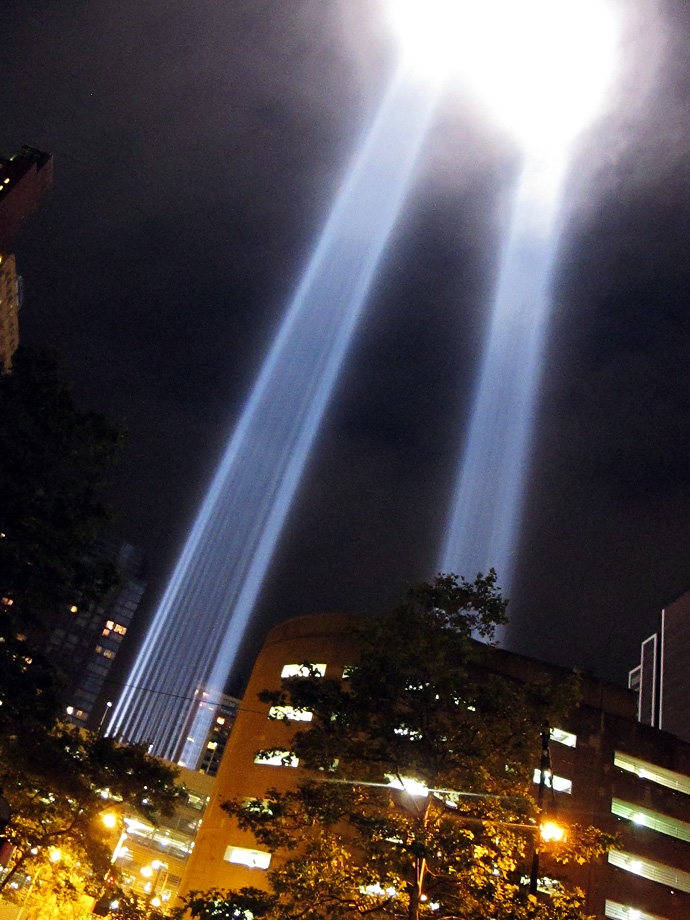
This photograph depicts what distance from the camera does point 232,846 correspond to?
125 ft

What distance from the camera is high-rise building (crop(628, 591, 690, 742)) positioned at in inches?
5359

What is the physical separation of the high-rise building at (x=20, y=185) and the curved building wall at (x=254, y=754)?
2868 inches

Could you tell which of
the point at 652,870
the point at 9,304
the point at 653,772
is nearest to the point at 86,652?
the point at 9,304

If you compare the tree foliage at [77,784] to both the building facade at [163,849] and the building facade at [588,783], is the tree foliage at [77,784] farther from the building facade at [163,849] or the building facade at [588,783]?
the building facade at [163,849]

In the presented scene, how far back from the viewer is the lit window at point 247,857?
36906 mm

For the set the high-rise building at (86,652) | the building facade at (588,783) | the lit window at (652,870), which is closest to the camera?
the building facade at (588,783)

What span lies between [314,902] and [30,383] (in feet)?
44.5

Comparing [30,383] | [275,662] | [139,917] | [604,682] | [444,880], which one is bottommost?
[139,917]

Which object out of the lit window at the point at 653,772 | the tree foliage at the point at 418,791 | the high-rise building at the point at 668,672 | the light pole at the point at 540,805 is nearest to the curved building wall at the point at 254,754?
the tree foliage at the point at 418,791

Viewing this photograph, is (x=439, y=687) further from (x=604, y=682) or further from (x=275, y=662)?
(x=604, y=682)

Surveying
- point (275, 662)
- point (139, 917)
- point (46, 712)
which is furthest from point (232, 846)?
point (46, 712)

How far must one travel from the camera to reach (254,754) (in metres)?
39.6

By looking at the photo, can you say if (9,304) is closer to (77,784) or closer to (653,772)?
(653,772)

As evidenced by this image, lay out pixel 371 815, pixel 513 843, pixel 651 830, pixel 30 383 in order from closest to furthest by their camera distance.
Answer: pixel 30 383, pixel 513 843, pixel 371 815, pixel 651 830
